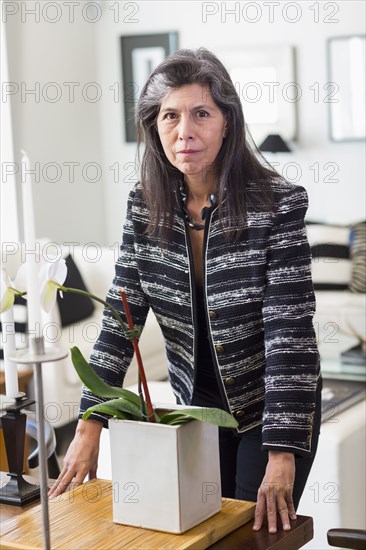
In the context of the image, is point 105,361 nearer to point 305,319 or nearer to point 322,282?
point 305,319

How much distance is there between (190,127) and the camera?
151 cm

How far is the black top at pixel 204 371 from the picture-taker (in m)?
1.65

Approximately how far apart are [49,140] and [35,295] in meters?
5.14

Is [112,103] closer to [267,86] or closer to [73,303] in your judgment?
[267,86]

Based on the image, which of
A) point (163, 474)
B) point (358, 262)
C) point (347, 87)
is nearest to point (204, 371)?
point (163, 474)

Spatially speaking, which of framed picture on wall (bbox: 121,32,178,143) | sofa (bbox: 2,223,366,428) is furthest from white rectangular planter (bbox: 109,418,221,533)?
framed picture on wall (bbox: 121,32,178,143)

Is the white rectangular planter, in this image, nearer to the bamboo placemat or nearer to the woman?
the bamboo placemat

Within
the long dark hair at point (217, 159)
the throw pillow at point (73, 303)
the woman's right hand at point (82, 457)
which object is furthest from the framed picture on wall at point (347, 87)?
the woman's right hand at point (82, 457)

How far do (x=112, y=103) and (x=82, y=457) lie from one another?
17.4 feet

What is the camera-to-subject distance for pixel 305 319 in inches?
59.5

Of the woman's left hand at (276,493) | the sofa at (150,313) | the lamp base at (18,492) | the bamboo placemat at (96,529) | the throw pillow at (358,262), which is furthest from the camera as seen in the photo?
the throw pillow at (358,262)

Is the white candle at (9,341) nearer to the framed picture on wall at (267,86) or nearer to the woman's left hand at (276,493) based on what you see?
the woman's left hand at (276,493)

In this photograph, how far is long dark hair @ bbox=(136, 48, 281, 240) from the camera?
1562 millimetres

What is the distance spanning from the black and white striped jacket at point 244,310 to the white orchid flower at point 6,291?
0.43 metres
